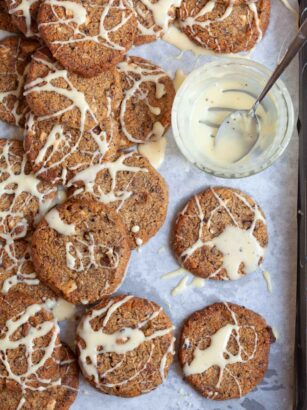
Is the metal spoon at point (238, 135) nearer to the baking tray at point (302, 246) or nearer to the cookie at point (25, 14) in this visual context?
the baking tray at point (302, 246)

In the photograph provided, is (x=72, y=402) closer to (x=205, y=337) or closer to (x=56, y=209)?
(x=205, y=337)

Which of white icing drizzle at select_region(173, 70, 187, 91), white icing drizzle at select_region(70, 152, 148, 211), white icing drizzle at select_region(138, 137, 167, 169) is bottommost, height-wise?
white icing drizzle at select_region(70, 152, 148, 211)

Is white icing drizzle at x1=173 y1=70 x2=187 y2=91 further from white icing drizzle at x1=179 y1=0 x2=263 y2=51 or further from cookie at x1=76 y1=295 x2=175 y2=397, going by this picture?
cookie at x1=76 y1=295 x2=175 y2=397

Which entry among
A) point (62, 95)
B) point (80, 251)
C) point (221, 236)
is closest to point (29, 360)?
point (80, 251)

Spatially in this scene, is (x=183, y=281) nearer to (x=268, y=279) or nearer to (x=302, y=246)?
(x=268, y=279)

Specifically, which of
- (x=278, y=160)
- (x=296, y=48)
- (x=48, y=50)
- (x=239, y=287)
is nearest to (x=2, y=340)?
(x=239, y=287)

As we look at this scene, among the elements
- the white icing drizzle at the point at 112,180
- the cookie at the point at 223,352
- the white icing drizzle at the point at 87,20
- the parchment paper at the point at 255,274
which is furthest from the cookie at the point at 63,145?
the cookie at the point at 223,352

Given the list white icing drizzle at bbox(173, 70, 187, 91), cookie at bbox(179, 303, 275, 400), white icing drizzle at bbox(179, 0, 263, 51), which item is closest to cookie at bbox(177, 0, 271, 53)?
white icing drizzle at bbox(179, 0, 263, 51)
